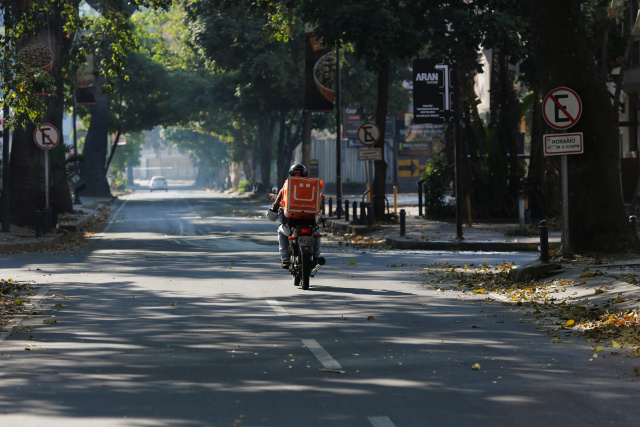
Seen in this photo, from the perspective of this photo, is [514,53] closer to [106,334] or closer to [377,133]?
[377,133]

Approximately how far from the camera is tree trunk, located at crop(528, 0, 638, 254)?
16.2 meters

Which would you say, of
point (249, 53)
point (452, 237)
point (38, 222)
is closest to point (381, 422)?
point (452, 237)

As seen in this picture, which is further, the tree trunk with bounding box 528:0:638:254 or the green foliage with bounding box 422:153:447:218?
the green foliage with bounding box 422:153:447:218

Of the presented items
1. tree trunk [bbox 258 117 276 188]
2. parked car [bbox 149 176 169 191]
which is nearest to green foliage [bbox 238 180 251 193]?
tree trunk [bbox 258 117 276 188]

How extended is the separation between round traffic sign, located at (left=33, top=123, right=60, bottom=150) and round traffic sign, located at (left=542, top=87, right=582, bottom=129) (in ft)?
53.1

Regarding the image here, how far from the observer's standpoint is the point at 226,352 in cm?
941

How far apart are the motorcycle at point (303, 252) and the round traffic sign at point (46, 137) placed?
47.1ft

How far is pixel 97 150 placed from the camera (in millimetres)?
64312

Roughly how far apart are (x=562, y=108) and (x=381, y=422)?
1023cm

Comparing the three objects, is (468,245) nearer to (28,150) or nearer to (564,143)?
(564,143)

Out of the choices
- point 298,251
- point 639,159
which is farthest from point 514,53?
point 298,251

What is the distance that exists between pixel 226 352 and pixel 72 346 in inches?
62.7

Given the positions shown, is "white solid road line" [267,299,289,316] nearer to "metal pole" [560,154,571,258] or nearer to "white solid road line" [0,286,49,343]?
"white solid road line" [0,286,49,343]

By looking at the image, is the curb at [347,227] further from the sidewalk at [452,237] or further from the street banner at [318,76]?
the street banner at [318,76]
